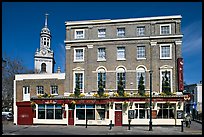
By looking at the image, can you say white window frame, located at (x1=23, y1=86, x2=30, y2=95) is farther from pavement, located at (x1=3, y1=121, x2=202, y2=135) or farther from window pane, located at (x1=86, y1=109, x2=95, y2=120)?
window pane, located at (x1=86, y1=109, x2=95, y2=120)

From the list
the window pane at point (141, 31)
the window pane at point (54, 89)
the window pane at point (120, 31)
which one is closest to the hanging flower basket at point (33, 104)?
the window pane at point (54, 89)

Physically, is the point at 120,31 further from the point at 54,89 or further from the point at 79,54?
the point at 54,89

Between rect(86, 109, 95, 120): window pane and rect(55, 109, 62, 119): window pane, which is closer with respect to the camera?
rect(86, 109, 95, 120): window pane

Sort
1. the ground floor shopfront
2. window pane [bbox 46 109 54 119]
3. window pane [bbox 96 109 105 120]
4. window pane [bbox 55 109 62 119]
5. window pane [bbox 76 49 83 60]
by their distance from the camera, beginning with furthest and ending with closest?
window pane [bbox 76 49 83 60], window pane [bbox 46 109 54 119], window pane [bbox 55 109 62 119], window pane [bbox 96 109 105 120], the ground floor shopfront

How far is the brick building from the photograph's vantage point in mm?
31016

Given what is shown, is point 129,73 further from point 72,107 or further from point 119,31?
point 72,107

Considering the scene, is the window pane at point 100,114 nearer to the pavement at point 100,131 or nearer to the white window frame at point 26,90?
the pavement at point 100,131

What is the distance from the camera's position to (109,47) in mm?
33438

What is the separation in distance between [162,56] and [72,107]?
12.0 metres

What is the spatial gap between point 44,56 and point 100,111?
43.8 metres

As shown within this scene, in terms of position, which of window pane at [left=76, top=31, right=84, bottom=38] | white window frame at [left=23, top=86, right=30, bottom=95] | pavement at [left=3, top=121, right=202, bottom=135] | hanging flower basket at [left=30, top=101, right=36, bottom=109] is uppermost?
window pane at [left=76, top=31, right=84, bottom=38]

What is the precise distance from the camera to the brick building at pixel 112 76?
3102 cm

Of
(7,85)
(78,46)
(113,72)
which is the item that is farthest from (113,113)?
(7,85)

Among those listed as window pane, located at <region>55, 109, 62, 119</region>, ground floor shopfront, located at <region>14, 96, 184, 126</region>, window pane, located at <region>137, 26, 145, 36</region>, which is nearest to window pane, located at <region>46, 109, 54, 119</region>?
ground floor shopfront, located at <region>14, 96, 184, 126</region>
